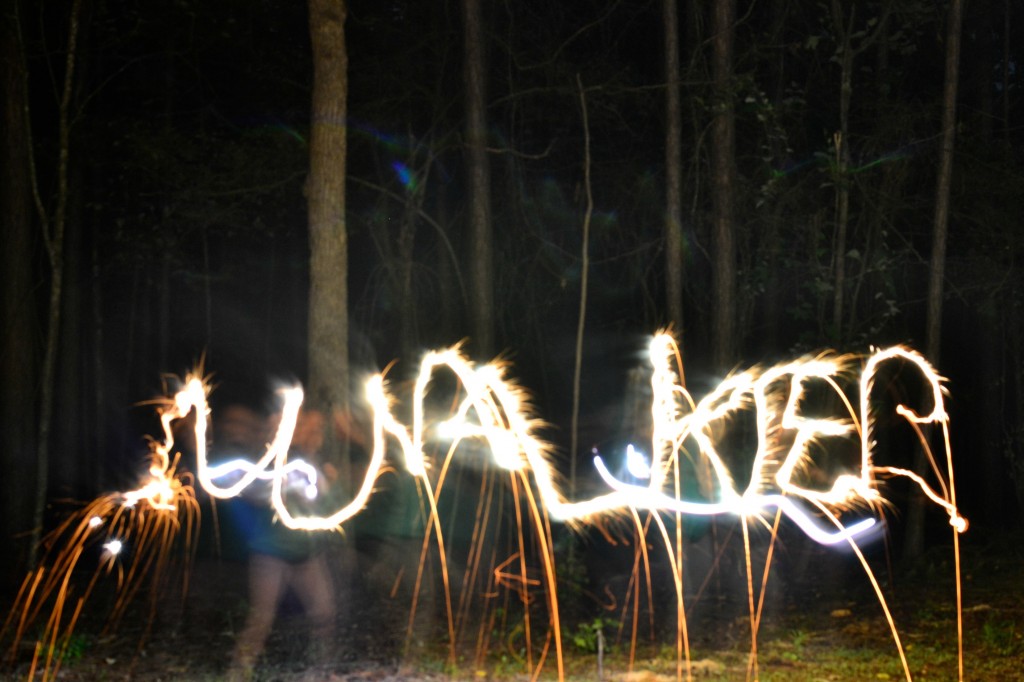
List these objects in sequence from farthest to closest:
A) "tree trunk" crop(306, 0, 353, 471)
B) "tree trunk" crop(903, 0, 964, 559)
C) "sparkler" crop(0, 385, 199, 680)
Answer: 1. "tree trunk" crop(903, 0, 964, 559)
2. "tree trunk" crop(306, 0, 353, 471)
3. "sparkler" crop(0, 385, 199, 680)

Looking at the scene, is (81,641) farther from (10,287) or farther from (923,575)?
(923,575)

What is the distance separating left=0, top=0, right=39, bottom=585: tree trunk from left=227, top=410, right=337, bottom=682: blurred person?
13.8 feet

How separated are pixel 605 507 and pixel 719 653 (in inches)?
94.6

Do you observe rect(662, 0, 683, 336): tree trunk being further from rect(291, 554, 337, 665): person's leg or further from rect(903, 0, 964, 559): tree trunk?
rect(291, 554, 337, 665): person's leg

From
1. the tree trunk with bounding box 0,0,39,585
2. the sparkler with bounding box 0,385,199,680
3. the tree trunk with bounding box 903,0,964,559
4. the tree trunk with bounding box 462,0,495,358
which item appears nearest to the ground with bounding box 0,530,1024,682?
the sparkler with bounding box 0,385,199,680

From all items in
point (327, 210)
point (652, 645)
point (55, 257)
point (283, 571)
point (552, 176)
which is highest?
point (552, 176)

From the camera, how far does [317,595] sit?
986cm

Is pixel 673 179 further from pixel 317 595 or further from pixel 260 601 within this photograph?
pixel 260 601

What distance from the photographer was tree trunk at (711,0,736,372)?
41.8ft

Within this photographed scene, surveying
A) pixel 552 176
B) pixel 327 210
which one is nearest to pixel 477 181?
pixel 327 210

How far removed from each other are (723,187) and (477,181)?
3.13 metres

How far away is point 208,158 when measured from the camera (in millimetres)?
13469

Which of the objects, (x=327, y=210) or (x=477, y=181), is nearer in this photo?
(x=327, y=210)

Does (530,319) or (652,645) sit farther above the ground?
(530,319)
